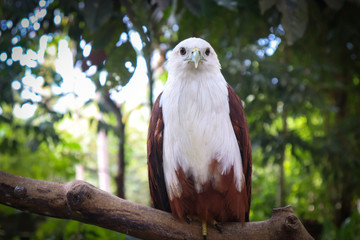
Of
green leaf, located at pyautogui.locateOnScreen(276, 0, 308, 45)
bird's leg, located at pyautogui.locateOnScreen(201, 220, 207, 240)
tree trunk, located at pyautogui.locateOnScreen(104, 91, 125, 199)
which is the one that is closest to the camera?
bird's leg, located at pyautogui.locateOnScreen(201, 220, 207, 240)

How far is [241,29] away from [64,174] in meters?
4.25

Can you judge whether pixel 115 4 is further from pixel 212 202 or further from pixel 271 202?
pixel 271 202

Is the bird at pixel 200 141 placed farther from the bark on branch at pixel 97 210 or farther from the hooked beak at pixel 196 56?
the bark on branch at pixel 97 210

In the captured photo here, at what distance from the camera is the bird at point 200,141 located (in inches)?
87.3

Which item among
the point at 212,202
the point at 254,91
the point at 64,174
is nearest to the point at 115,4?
the point at 212,202

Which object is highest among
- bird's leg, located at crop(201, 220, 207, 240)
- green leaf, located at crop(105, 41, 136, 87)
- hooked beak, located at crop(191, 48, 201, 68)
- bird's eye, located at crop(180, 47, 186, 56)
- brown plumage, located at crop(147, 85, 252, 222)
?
green leaf, located at crop(105, 41, 136, 87)

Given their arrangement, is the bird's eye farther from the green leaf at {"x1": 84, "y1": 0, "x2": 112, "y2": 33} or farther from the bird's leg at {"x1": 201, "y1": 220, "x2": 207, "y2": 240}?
the bird's leg at {"x1": 201, "y1": 220, "x2": 207, "y2": 240}

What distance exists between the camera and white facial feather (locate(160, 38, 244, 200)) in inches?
87.0

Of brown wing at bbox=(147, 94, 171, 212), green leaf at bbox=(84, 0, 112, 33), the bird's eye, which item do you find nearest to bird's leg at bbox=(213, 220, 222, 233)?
brown wing at bbox=(147, 94, 171, 212)

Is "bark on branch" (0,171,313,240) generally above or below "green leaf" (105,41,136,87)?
below

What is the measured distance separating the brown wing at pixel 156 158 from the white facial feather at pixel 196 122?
77 millimetres

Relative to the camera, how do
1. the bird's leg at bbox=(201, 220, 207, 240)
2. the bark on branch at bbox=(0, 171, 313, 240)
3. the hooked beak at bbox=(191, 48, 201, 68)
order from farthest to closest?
the bird's leg at bbox=(201, 220, 207, 240) → the hooked beak at bbox=(191, 48, 201, 68) → the bark on branch at bbox=(0, 171, 313, 240)

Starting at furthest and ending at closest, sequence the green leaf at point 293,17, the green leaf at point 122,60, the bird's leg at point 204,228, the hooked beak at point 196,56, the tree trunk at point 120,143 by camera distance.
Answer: the tree trunk at point 120,143, the green leaf at point 122,60, the green leaf at point 293,17, the bird's leg at point 204,228, the hooked beak at point 196,56

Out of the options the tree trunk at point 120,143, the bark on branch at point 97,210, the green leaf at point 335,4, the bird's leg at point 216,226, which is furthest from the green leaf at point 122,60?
the tree trunk at point 120,143
